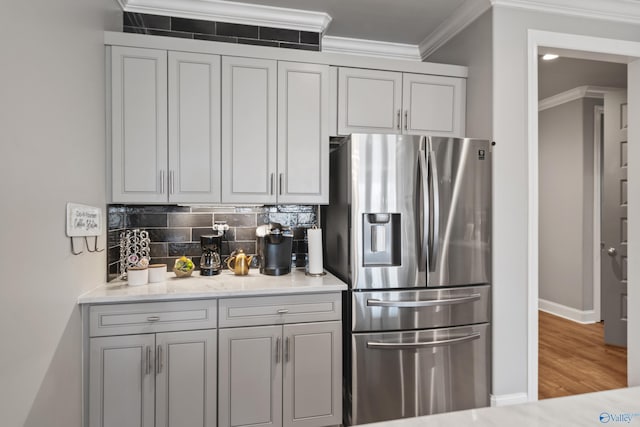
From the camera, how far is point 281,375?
2.07 m

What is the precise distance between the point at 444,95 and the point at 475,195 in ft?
2.76

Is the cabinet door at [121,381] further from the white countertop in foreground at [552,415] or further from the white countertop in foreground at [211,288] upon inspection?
the white countertop in foreground at [552,415]

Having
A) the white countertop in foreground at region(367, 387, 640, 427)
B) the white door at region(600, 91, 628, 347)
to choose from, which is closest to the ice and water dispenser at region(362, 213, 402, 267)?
the white countertop in foreground at region(367, 387, 640, 427)

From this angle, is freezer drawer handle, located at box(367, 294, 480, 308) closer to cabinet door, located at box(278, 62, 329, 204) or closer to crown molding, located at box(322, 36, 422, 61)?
cabinet door, located at box(278, 62, 329, 204)

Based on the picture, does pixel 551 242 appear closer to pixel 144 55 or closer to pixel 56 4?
pixel 144 55

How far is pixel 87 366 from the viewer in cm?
185

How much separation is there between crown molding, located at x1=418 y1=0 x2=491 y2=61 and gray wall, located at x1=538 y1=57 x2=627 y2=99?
4.30ft

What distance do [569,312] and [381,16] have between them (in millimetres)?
4158

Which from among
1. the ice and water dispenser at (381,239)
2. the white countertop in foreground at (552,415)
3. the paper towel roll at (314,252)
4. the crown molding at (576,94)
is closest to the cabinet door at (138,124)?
the paper towel roll at (314,252)

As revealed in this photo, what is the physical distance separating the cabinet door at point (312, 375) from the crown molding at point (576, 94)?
4.20 meters

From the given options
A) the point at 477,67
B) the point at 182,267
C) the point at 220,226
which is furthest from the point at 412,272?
the point at 477,67

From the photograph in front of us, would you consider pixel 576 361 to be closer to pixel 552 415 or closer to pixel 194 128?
pixel 552 415

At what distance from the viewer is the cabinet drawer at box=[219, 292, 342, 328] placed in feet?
6.61

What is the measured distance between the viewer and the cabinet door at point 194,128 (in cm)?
227
